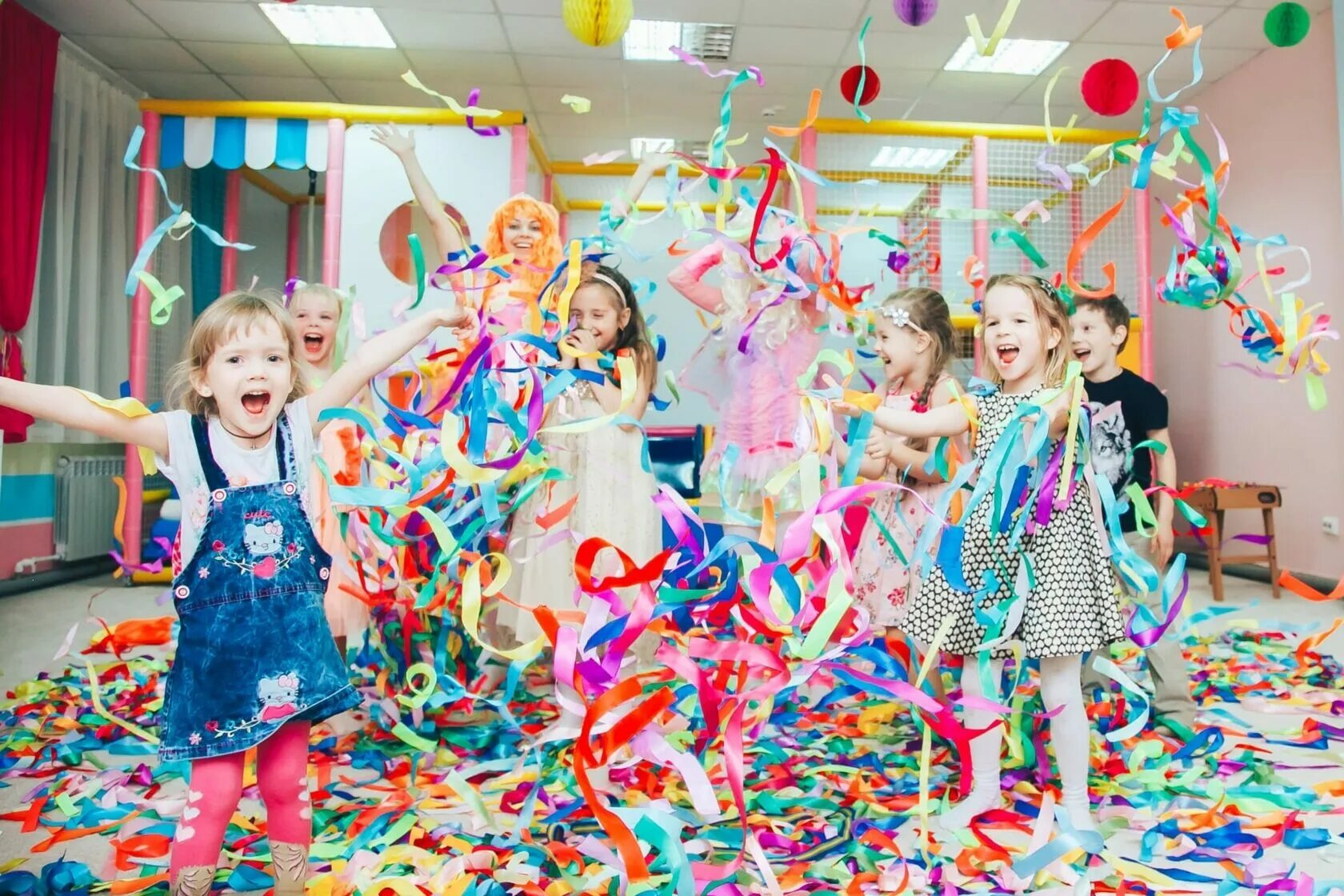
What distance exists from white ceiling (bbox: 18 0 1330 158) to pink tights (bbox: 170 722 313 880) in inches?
147

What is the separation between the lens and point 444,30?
4371 millimetres

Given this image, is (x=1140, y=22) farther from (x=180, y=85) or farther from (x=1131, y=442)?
(x=180, y=85)

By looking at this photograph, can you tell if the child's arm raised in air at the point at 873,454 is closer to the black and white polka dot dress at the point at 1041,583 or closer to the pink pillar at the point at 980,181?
the black and white polka dot dress at the point at 1041,583

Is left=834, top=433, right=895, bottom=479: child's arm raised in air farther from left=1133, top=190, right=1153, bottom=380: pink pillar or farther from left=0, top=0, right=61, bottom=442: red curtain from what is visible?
left=0, top=0, right=61, bottom=442: red curtain

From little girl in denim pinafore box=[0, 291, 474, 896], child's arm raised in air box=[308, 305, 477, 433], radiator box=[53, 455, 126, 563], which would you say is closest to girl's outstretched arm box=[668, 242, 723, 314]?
child's arm raised in air box=[308, 305, 477, 433]

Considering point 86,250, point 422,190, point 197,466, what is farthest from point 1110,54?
point 86,250

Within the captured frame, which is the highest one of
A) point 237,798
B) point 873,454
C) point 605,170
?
point 605,170

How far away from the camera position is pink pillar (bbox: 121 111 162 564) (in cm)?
423

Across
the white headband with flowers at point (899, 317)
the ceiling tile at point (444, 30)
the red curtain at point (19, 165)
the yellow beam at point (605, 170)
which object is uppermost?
the ceiling tile at point (444, 30)

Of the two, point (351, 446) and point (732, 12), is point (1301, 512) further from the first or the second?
point (351, 446)

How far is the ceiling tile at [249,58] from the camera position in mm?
4574

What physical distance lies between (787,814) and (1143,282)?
3947 millimetres

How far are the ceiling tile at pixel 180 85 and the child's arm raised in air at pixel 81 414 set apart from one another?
4.62 meters

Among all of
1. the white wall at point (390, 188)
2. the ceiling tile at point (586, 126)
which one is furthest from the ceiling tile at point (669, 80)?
the white wall at point (390, 188)
